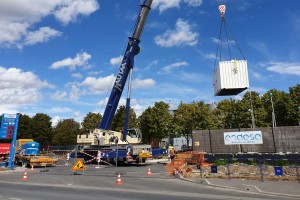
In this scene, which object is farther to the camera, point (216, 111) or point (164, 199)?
Answer: point (216, 111)

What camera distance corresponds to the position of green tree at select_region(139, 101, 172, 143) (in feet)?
185

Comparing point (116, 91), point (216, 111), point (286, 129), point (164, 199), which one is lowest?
point (164, 199)

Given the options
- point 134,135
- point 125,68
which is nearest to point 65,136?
point 134,135

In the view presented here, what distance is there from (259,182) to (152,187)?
520 centimetres

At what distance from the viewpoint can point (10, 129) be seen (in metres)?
24.5

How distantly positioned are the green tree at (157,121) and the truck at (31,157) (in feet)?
91.8

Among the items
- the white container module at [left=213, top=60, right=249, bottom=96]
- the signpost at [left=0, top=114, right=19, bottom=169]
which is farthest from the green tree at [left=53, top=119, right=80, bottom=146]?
the white container module at [left=213, top=60, right=249, bottom=96]

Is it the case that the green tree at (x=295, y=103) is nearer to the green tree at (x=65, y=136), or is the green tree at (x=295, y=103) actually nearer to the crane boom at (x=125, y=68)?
the crane boom at (x=125, y=68)

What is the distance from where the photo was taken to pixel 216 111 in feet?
203

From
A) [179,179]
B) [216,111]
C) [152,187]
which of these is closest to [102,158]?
[179,179]

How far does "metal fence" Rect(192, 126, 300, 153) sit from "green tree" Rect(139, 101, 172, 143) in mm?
26296

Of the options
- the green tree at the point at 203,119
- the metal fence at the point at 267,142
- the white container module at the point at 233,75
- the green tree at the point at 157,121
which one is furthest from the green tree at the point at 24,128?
the white container module at the point at 233,75

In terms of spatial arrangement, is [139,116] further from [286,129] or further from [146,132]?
[286,129]

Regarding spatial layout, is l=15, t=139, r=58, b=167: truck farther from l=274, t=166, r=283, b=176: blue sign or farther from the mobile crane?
l=274, t=166, r=283, b=176: blue sign
